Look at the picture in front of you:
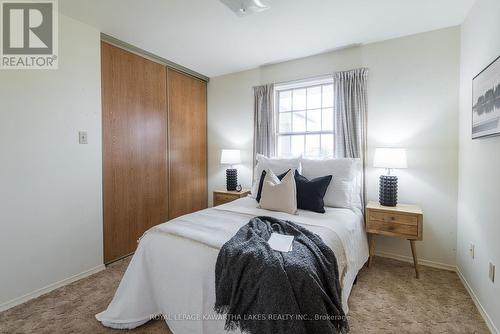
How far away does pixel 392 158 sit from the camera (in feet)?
8.09

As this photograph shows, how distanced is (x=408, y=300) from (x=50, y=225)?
126 inches

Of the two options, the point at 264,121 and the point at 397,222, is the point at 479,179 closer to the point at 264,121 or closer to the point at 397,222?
the point at 397,222

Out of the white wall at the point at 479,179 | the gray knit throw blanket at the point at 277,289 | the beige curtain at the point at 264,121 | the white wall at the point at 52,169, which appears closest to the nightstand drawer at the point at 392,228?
the white wall at the point at 479,179

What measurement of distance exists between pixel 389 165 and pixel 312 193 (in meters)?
0.87

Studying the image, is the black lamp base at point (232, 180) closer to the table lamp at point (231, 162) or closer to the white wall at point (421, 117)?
the table lamp at point (231, 162)

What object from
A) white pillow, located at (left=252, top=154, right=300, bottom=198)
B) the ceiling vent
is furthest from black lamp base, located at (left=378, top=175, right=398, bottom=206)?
the ceiling vent

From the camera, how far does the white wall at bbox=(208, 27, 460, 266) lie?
2.48m

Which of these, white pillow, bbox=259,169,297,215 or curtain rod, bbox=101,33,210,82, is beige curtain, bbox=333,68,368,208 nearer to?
white pillow, bbox=259,169,297,215

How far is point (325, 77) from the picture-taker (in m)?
3.09

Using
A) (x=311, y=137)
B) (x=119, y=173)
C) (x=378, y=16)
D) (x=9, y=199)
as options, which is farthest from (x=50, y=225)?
(x=378, y=16)

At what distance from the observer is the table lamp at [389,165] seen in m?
2.45

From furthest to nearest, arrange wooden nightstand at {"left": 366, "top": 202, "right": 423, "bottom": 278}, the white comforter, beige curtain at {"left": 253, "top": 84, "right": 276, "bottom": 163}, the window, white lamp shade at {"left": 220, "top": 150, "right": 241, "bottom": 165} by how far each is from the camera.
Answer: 1. white lamp shade at {"left": 220, "top": 150, "right": 241, "bottom": 165}
2. beige curtain at {"left": 253, "top": 84, "right": 276, "bottom": 163}
3. the window
4. wooden nightstand at {"left": 366, "top": 202, "right": 423, "bottom": 278}
5. the white comforter

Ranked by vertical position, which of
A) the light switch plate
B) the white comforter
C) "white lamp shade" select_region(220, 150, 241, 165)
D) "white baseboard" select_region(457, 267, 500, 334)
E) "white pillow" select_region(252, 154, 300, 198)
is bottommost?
"white baseboard" select_region(457, 267, 500, 334)

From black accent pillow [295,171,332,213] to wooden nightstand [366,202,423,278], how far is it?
0.54 meters
